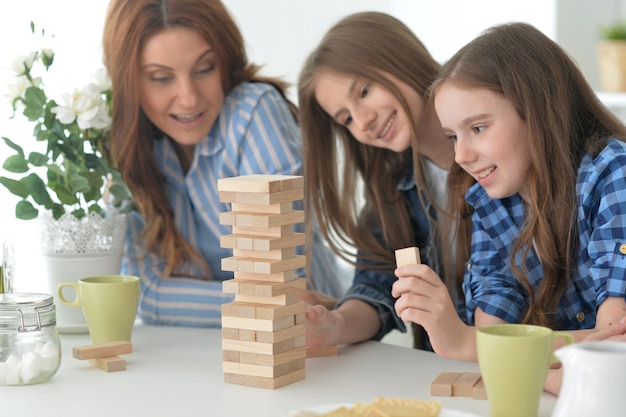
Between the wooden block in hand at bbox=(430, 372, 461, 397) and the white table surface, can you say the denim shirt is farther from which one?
the wooden block in hand at bbox=(430, 372, 461, 397)

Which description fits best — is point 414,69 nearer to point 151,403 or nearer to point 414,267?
point 414,267

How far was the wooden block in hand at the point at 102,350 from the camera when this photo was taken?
1.46 meters

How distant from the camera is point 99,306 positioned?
5.19 feet

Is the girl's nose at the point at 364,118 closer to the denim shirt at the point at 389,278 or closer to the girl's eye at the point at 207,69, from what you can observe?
the denim shirt at the point at 389,278

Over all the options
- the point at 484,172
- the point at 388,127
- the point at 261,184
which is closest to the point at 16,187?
the point at 261,184

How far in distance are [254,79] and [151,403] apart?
0.98 meters

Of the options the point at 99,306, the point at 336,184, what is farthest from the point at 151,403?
the point at 336,184

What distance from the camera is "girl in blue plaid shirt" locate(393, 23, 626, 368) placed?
1.50 metres

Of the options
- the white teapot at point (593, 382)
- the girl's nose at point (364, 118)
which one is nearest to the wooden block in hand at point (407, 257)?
the white teapot at point (593, 382)

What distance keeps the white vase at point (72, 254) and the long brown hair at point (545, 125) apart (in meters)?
0.70

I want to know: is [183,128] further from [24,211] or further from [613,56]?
[613,56]

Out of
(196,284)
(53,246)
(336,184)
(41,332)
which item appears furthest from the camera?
(336,184)

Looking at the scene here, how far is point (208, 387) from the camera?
1.35 m

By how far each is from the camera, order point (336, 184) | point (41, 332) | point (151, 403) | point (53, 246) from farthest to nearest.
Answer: point (336, 184) → point (53, 246) → point (41, 332) → point (151, 403)
